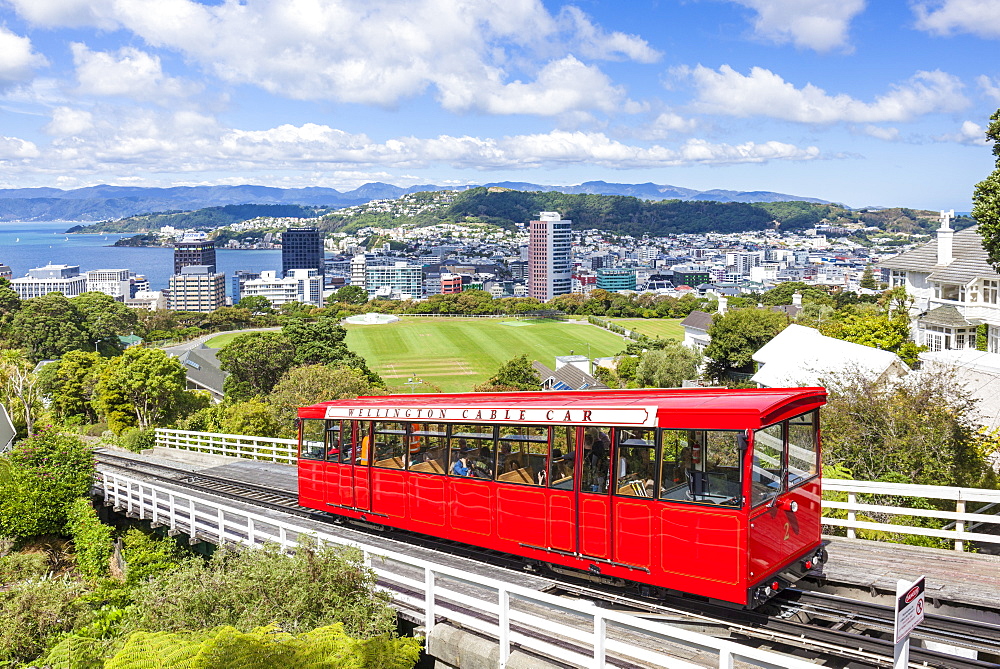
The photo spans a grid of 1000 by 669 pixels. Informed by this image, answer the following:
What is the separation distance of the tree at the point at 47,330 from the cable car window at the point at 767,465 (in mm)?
97714

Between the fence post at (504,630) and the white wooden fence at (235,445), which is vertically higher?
the fence post at (504,630)

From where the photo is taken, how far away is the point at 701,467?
10.2 meters

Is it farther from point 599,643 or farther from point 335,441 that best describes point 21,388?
point 599,643

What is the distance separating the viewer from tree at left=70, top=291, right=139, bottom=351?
102 m

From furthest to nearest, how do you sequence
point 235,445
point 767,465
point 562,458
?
1. point 235,445
2. point 562,458
3. point 767,465

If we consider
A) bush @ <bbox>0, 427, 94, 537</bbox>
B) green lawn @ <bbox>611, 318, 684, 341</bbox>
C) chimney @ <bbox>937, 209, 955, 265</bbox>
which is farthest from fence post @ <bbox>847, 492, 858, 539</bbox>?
green lawn @ <bbox>611, 318, 684, 341</bbox>

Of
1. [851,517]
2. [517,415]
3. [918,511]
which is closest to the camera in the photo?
[517,415]

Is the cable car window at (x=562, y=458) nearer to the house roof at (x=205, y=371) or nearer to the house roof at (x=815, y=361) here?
the house roof at (x=815, y=361)

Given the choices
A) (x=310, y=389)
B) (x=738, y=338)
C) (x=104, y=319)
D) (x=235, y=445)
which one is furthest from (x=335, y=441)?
(x=104, y=319)

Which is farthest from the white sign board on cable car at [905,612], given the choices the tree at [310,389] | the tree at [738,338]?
the tree at [738,338]

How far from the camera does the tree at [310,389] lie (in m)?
45.9

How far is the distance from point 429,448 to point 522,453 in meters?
2.35

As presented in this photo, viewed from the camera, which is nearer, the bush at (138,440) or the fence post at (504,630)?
the fence post at (504,630)

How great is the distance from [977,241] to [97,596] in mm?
53580
